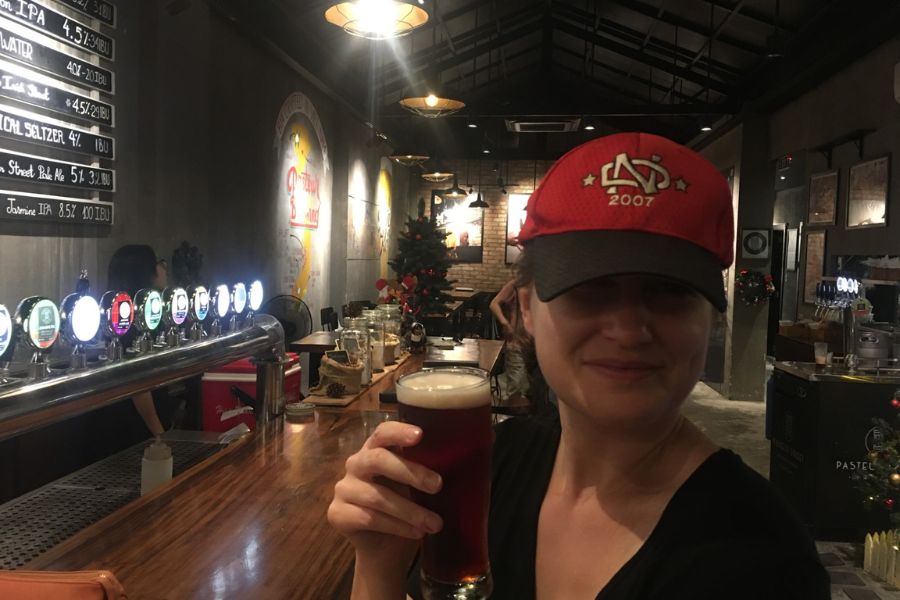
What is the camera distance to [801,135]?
7.25 metres

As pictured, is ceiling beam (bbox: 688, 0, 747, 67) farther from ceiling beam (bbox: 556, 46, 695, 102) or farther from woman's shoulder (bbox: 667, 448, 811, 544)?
woman's shoulder (bbox: 667, 448, 811, 544)

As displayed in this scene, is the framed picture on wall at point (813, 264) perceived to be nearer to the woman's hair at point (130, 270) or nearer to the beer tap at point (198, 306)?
the woman's hair at point (130, 270)

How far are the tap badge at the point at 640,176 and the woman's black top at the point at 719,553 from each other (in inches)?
13.9

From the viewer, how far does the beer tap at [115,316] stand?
1.75 m

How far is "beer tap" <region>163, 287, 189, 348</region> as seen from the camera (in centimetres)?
201

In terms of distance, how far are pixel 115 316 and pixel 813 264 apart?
695 centimetres

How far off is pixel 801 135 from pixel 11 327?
25.1 ft

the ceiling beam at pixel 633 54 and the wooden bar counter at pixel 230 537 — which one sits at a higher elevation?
the ceiling beam at pixel 633 54

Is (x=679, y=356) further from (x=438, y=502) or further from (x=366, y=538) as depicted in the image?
(x=366, y=538)

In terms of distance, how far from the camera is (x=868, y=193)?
223 inches

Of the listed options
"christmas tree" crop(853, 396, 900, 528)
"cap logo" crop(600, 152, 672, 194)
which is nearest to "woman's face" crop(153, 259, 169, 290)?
"cap logo" crop(600, 152, 672, 194)

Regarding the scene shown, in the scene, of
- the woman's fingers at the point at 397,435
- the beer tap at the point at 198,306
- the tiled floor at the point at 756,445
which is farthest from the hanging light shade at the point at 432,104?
the woman's fingers at the point at 397,435

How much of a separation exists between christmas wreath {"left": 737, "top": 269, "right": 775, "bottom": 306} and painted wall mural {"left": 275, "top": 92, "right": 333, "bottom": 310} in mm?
4967

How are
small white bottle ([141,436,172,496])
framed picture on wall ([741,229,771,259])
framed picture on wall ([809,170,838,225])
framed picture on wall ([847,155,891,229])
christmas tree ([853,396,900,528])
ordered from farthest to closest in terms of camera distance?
framed picture on wall ([741,229,771,259]) → framed picture on wall ([809,170,838,225]) → framed picture on wall ([847,155,891,229]) → christmas tree ([853,396,900,528]) → small white bottle ([141,436,172,496])
